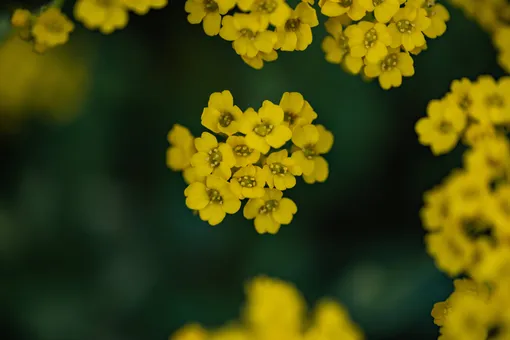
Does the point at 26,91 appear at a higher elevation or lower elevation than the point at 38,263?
higher

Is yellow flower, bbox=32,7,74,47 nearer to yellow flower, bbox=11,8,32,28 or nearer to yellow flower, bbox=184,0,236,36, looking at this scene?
yellow flower, bbox=11,8,32,28

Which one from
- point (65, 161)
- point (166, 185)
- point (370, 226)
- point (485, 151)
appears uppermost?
point (370, 226)

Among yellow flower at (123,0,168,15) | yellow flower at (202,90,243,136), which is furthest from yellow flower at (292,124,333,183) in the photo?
yellow flower at (123,0,168,15)

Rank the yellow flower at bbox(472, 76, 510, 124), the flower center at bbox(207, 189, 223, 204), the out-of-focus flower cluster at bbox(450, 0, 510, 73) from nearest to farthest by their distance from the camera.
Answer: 1. the yellow flower at bbox(472, 76, 510, 124)
2. the flower center at bbox(207, 189, 223, 204)
3. the out-of-focus flower cluster at bbox(450, 0, 510, 73)

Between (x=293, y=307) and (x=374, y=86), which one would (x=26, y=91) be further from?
(x=293, y=307)

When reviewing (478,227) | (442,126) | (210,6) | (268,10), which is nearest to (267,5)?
(268,10)

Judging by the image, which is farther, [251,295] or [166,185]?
[166,185]

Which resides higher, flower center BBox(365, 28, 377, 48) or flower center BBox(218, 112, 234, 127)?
flower center BBox(365, 28, 377, 48)

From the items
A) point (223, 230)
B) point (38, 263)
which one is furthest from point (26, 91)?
point (223, 230)
